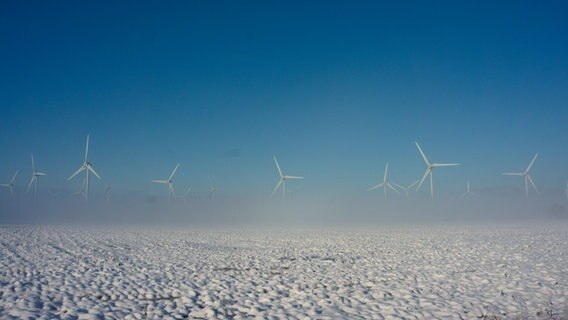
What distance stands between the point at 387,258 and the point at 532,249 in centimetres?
1037

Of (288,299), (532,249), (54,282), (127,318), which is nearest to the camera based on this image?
(127,318)

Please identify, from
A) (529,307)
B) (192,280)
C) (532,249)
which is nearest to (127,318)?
(192,280)

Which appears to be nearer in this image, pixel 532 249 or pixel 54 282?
pixel 54 282

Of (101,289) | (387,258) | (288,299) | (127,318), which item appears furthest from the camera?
(387,258)

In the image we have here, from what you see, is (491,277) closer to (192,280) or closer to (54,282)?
(192,280)

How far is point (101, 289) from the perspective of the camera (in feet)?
44.5

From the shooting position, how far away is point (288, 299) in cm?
1226

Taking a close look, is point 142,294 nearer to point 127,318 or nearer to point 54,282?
point 127,318

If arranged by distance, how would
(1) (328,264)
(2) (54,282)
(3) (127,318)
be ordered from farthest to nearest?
(1) (328,264) → (2) (54,282) → (3) (127,318)

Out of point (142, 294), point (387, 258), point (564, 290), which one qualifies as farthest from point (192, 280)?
point (564, 290)

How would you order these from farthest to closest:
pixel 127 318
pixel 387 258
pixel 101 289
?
pixel 387 258 < pixel 101 289 < pixel 127 318

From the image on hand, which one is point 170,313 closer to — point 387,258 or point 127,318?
point 127,318

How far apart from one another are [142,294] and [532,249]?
2357cm

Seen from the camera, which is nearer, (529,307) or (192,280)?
(529,307)
